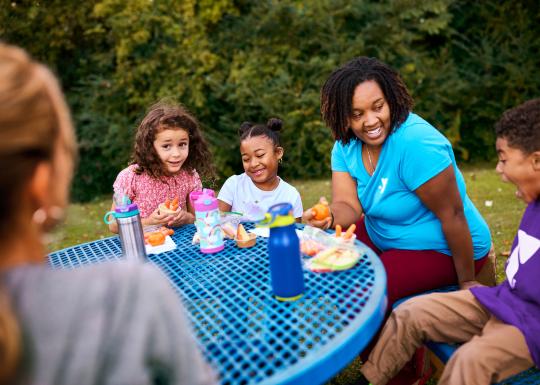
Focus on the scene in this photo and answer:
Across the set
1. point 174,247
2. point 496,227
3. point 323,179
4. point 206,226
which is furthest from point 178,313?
point 323,179

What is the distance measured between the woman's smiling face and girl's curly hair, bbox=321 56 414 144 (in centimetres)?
3

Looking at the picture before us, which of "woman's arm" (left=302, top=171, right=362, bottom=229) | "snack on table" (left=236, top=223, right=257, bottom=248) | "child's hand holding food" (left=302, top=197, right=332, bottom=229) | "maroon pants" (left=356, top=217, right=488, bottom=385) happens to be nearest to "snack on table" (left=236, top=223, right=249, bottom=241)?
"snack on table" (left=236, top=223, right=257, bottom=248)

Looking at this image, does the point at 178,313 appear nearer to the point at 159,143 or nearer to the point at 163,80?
the point at 159,143

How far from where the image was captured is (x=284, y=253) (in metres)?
1.49

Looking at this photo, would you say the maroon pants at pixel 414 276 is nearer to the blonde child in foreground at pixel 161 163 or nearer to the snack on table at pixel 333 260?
the snack on table at pixel 333 260

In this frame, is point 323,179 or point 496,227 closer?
point 496,227

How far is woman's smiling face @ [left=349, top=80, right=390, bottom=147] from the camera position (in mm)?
A: 2396

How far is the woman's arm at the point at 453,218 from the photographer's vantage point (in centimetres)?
220

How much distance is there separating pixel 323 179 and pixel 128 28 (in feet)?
13.7

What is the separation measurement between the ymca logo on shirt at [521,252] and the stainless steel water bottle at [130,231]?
1546 mm

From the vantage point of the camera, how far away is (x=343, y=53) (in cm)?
740

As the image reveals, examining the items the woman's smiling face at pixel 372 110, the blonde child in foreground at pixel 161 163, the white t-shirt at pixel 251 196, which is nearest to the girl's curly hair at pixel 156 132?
the blonde child in foreground at pixel 161 163

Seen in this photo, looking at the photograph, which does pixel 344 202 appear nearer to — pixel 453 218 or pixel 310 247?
pixel 453 218

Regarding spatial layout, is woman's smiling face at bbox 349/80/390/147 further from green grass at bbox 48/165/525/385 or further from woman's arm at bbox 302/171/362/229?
green grass at bbox 48/165/525/385
